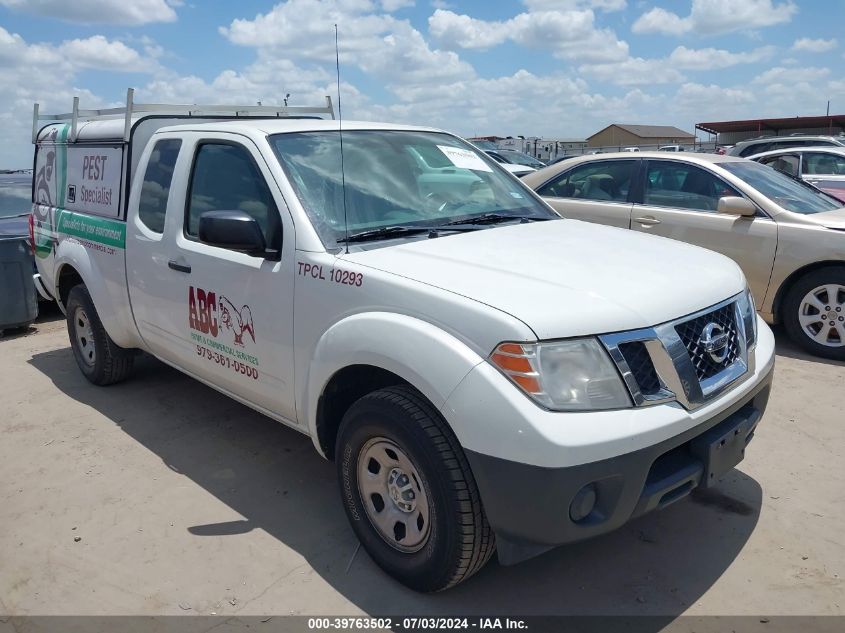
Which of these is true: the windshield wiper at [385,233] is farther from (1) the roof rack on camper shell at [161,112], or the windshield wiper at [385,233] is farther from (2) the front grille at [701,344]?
(1) the roof rack on camper shell at [161,112]

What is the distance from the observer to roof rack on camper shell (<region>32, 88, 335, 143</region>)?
190 inches

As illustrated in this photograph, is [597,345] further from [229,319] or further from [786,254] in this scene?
[786,254]

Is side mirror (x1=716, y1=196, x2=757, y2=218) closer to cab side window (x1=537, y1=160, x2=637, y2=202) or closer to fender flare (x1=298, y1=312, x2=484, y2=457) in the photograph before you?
cab side window (x1=537, y1=160, x2=637, y2=202)

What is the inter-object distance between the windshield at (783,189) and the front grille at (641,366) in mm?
4338

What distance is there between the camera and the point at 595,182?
286 inches

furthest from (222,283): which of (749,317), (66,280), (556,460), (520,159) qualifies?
(520,159)

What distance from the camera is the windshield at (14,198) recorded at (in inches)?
357

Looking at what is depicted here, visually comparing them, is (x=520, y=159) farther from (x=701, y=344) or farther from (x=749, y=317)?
(x=701, y=344)

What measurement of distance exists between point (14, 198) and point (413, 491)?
863 centimetres

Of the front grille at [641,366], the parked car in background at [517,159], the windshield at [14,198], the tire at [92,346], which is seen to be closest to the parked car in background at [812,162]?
the parked car in background at [517,159]

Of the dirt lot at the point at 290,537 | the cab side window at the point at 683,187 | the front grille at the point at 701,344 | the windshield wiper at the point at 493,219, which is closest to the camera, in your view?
the front grille at the point at 701,344

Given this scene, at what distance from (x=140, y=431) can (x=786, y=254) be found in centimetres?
511

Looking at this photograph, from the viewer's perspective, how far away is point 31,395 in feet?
18.4

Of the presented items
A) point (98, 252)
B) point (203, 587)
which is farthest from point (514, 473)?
point (98, 252)
